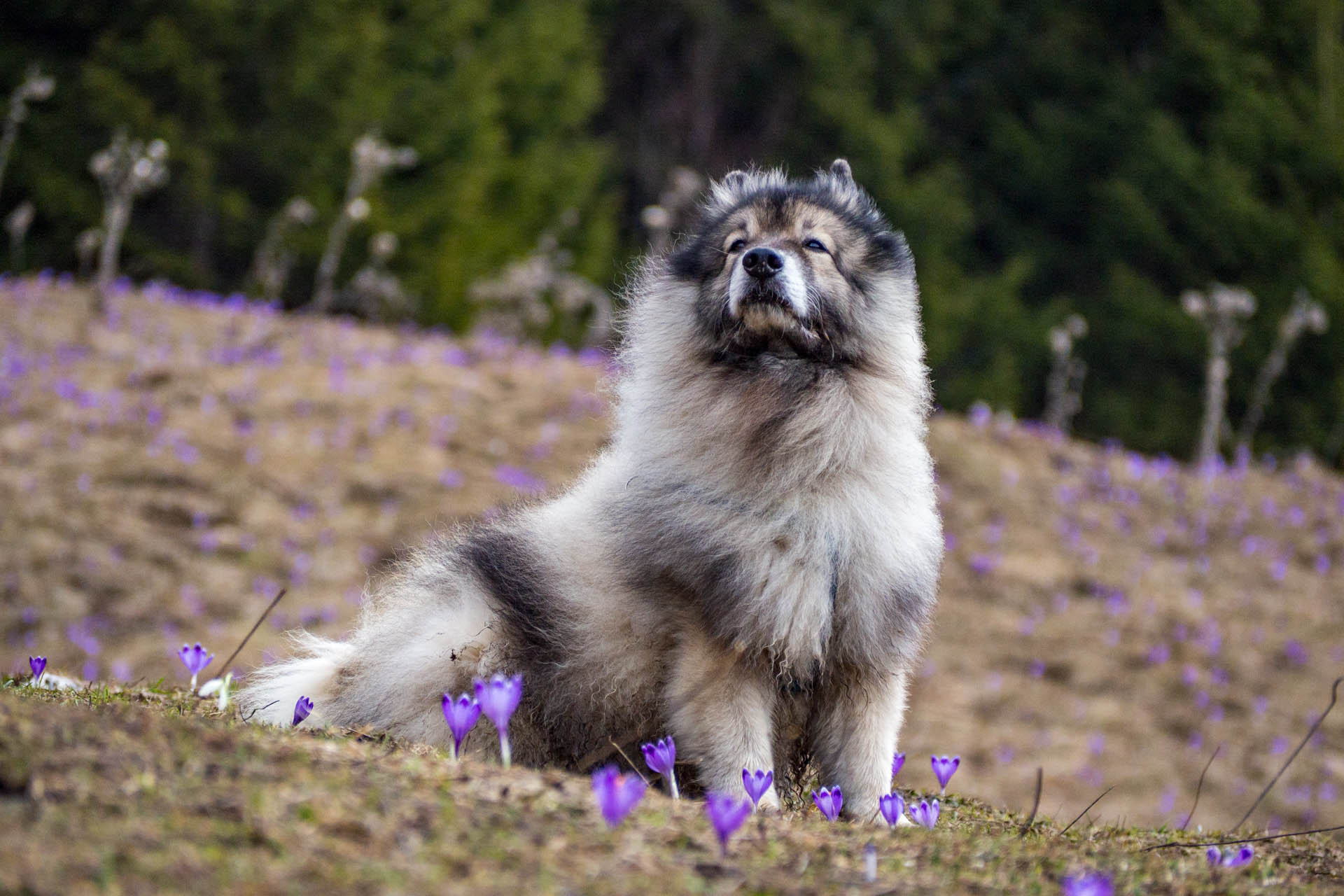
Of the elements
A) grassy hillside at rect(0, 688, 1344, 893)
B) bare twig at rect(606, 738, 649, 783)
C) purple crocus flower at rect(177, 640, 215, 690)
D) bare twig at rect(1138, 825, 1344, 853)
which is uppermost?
bare twig at rect(1138, 825, 1344, 853)

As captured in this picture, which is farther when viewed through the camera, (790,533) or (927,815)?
(790,533)

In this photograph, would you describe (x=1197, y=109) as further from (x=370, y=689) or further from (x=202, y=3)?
(x=370, y=689)

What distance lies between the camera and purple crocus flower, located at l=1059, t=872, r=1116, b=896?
1931mm

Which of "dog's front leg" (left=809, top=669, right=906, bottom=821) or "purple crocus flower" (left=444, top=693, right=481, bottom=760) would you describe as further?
"dog's front leg" (left=809, top=669, right=906, bottom=821)

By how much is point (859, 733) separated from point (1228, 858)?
3.28 feet

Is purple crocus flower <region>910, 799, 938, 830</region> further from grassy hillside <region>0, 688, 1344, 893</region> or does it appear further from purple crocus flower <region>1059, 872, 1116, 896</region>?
purple crocus flower <region>1059, 872, 1116, 896</region>

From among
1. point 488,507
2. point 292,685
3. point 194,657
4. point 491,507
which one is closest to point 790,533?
point 292,685

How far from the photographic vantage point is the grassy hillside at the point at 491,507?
7.95 meters

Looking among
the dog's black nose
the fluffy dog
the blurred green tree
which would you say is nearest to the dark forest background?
the blurred green tree

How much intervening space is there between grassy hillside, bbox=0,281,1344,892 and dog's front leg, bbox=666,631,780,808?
3521 millimetres

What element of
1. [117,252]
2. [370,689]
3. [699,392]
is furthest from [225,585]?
[117,252]

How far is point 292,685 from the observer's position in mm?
3869

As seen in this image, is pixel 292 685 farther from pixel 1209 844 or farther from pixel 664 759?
pixel 1209 844

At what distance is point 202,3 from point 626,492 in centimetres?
1178
